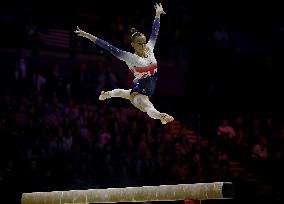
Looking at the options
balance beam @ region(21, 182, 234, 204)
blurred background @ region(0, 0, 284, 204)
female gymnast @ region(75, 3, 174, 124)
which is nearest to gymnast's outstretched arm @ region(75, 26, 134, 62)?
female gymnast @ region(75, 3, 174, 124)

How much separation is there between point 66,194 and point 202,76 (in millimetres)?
10842

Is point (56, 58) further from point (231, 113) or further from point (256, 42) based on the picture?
point (256, 42)

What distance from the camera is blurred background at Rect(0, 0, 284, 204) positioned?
1230 centimetres

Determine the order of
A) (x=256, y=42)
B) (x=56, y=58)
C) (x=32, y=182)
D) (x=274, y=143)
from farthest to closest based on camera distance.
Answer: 1. (x=256, y=42)
2. (x=56, y=58)
3. (x=274, y=143)
4. (x=32, y=182)

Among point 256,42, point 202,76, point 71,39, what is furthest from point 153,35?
point 256,42

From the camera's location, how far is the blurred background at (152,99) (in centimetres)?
1230

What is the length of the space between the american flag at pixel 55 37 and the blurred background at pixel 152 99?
0.03 meters

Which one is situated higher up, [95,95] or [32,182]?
[95,95]

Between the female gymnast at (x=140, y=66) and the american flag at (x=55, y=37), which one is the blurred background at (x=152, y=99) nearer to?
the american flag at (x=55, y=37)

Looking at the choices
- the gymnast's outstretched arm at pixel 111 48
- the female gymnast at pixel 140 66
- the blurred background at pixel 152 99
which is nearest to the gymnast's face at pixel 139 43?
the female gymnast at pixel 140 66

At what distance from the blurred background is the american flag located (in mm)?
31

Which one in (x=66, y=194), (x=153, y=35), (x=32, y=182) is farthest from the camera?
(x=32, y=182)

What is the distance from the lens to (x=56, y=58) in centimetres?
1655

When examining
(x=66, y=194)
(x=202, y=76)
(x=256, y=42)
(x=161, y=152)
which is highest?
(x=256, y=42)
